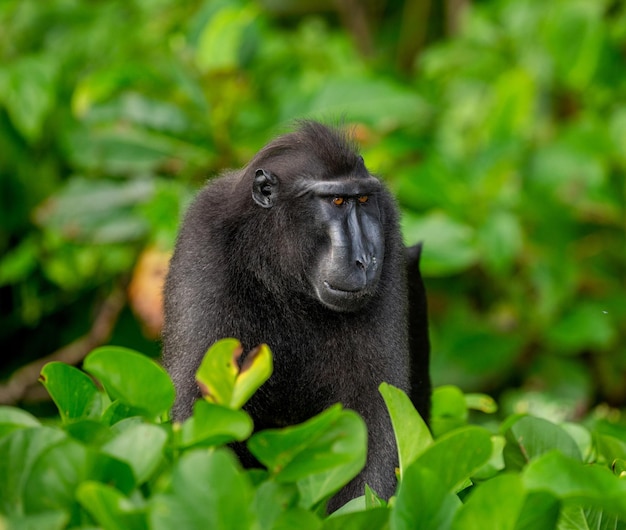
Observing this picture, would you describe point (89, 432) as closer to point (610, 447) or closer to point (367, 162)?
point (610, 447)

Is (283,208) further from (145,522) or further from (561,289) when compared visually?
(561,289)

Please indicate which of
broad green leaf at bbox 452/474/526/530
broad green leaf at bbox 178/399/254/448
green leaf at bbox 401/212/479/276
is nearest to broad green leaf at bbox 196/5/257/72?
green leaf at bbox 401/212/479/276

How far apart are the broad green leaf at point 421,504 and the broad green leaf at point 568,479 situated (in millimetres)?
153

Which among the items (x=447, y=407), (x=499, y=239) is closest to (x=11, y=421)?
(x=447, y=407)

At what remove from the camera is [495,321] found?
255 inches

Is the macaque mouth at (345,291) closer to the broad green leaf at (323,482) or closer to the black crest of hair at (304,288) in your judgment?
the black crest of hair at (304,288)

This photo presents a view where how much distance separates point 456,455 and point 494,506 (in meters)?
0.16

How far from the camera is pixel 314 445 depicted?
1714 millimetres

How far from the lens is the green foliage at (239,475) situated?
151cm

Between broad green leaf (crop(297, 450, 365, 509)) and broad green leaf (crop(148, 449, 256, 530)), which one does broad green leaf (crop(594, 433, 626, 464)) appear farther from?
broad green leaf (crop(148, 449, 256, 530))

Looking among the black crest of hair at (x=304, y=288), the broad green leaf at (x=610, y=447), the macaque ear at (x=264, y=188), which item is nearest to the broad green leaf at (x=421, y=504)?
the broad green leaf at (x=610, y=447)

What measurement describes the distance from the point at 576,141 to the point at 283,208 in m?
3.87

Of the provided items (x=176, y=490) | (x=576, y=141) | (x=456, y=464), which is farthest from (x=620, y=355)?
(x=176, y=490)

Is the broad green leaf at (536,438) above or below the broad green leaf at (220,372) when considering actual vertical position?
below
